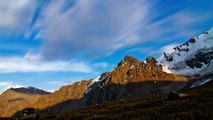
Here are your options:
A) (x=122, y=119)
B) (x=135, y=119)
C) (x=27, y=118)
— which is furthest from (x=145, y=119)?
(x=27, y=118)

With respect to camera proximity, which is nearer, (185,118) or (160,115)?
(185,118)

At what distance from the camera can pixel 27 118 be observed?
5231 cm

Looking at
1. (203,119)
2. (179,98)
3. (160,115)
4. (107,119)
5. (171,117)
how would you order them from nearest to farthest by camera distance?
(203,119) < (171,117) < (160,115) < (107,119) < (179,98)

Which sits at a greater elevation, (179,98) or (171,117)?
(179,98)

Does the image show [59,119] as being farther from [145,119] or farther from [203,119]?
[203,119]

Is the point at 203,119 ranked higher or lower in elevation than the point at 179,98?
lower

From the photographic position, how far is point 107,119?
104ft

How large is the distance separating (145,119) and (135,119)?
103cm

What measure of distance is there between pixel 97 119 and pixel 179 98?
1350 centimetres

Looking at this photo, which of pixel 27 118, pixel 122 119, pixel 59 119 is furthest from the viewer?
pixel 27 118

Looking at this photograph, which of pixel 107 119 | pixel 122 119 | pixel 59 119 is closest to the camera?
pixel 122 119

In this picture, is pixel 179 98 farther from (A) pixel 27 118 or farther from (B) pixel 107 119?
(A) pixel 27 118

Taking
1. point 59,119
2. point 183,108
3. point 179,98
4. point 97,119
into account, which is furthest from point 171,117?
point 59,119

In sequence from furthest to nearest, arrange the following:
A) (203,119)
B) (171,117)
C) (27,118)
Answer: (27,118)
(171,117)
(203,119)
